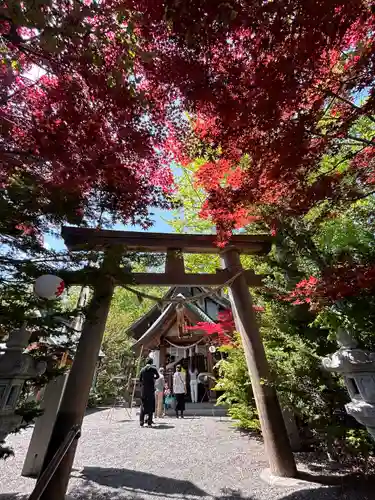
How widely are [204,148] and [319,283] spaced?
2.90 metres

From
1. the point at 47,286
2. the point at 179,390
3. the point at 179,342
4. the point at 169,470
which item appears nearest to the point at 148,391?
the point at 179,390

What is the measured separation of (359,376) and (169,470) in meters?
3.67

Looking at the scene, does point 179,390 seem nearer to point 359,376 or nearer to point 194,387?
point 194,387

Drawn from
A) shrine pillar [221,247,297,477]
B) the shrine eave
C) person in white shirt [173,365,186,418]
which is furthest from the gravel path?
the shrine eave

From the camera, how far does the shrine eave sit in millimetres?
5098

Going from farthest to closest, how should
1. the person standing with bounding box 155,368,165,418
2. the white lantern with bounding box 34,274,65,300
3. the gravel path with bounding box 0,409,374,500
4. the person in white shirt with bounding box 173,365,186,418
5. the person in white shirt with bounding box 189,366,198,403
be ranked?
the person in white shirt with bounding box 189,366,198,403 → the person standing with bounding box 155,368,165,418 → the person in white shirt with bounding box 173,365,186,418 → the gravel path with bounding box 0,409,374,500 → the white lantern with bounding box 34,274,65,300

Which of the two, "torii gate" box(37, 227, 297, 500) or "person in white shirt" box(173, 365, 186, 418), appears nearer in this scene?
"torii gate" box(37, 227, 297, 500)

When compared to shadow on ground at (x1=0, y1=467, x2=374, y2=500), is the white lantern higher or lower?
higher

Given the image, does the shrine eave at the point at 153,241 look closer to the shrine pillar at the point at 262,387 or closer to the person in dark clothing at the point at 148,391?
the shrine pillar at the point at 262,387

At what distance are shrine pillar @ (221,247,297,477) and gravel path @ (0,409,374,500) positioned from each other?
1.30ft

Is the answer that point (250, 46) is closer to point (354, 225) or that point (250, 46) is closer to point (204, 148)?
point (204, 148)

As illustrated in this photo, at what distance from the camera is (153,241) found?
558 cm

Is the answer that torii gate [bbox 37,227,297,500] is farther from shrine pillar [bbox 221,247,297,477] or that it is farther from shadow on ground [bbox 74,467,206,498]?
shadow on ground [bbox 74,467,206,498]

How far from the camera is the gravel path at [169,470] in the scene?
3.75 meters
